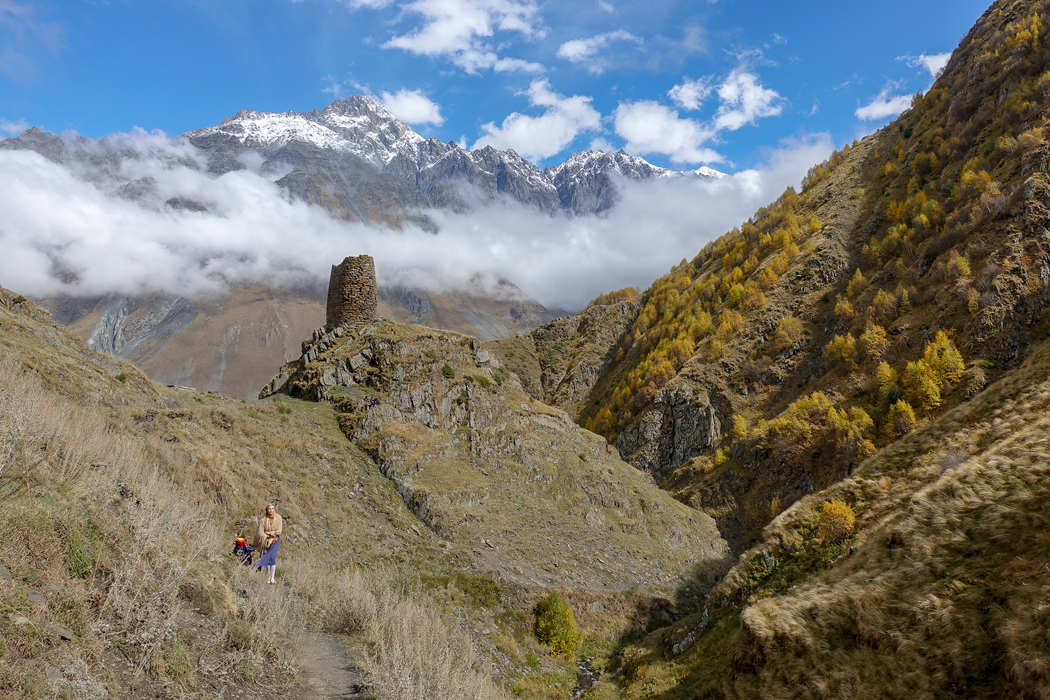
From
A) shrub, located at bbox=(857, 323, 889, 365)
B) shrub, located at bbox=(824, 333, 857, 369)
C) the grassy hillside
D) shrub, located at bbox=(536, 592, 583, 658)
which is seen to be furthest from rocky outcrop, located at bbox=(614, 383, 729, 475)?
shrub, located at bbox=(536, 592, 583, 658)

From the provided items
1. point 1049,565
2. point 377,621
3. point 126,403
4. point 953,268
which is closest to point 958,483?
point 1049,565

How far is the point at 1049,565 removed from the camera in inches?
293

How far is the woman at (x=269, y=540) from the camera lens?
1113 cm

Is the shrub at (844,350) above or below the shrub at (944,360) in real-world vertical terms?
above

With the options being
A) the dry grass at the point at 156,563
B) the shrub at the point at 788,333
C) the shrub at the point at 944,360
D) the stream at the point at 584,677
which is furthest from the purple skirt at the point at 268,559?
the shrub at the point at 788,333

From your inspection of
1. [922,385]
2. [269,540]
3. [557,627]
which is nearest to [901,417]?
[922,385]

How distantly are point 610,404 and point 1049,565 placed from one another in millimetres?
61668

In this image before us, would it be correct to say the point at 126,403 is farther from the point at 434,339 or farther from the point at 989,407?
the point at 989,407

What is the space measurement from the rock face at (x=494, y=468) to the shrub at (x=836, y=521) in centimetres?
1156

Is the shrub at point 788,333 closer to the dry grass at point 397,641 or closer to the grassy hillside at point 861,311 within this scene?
the grassy hillside at point 861,311

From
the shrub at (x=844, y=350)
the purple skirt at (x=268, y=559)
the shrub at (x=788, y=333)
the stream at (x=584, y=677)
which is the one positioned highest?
the shrub at (x=788, y=333)

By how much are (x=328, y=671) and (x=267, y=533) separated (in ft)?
14.1

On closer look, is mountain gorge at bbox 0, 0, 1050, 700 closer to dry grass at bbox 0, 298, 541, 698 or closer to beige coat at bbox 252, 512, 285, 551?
dry grass at bbox 0, 298, 541, 698

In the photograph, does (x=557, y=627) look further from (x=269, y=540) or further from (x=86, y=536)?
(x=86, y=536)
